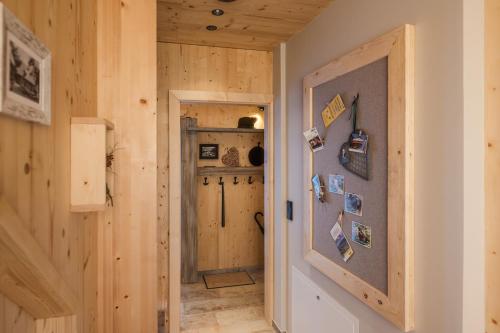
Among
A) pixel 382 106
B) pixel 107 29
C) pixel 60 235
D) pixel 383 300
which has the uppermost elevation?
pixel 107 29

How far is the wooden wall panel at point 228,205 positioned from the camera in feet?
14.6

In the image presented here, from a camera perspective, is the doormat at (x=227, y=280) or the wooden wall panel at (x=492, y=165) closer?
the wooden wall panel at (x=492, y=165)

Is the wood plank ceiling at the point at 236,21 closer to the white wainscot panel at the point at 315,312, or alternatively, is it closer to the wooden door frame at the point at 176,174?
the wooden door frame at the point at 176,174

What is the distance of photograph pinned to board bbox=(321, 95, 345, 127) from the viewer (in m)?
1.83

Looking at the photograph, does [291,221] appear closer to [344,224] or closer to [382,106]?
[344,224]

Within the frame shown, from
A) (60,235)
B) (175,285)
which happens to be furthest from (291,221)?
(60,235)

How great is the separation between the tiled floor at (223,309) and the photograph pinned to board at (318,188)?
5.31 feet

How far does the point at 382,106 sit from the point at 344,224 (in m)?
0.70

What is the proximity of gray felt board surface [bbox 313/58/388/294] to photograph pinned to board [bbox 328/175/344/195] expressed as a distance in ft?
0.09

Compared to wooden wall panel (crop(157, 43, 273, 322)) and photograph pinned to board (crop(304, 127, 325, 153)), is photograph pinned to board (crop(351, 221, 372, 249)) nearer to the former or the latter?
photograph pinned to board (crop(304, 127, 325, 153))

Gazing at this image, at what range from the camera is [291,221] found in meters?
2.67

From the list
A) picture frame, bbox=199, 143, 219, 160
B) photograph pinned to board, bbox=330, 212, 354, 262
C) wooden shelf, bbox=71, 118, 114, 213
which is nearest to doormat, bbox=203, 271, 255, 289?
picture frame, bbox=199, 143, 219, 160

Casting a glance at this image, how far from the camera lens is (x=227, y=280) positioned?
4223mm

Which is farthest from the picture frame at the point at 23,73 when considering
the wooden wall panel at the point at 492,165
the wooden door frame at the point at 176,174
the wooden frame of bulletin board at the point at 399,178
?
the wooden door frame at the point at 176,174
